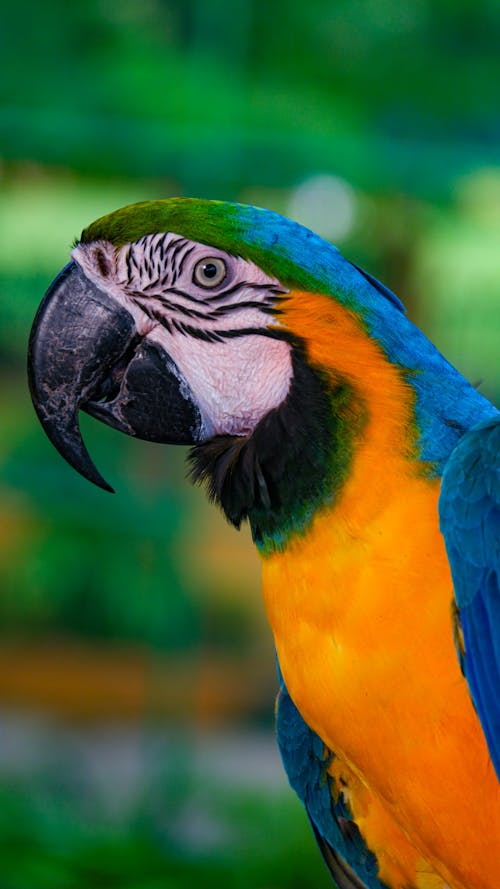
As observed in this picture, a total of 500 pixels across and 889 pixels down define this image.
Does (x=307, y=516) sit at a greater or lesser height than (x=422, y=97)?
lesser

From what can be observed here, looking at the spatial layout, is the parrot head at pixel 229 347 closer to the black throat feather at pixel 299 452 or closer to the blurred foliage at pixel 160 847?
the black throat feather at pixel 299 452

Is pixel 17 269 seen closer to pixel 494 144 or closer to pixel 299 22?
pixel 299 22

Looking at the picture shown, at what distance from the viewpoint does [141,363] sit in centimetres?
104

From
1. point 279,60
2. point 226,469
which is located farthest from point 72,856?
point 279,60

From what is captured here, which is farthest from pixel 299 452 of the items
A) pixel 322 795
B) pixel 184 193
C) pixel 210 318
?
pixel 184 193

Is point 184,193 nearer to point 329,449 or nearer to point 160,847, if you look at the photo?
point 160,847

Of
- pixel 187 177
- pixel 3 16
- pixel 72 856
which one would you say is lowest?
pixel 72 856

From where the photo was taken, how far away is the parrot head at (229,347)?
1.02 metres

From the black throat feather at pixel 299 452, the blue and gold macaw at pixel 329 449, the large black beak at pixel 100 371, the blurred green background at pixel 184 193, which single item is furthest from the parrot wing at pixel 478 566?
the blurred green background at pixel 184 193

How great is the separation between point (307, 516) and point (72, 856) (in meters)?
2.13

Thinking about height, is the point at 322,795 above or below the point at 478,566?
below

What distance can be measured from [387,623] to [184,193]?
206cm

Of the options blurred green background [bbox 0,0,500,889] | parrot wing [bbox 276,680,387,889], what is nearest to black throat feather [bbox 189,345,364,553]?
parrot wing [bbox 276,680,387,889]

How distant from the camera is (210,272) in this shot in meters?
1.03
